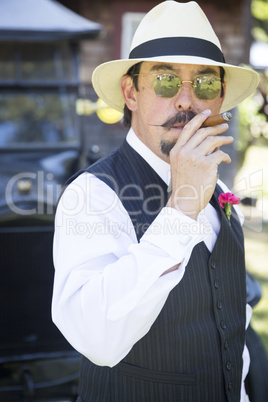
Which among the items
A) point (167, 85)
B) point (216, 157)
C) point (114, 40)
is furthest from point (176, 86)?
point (114, 40)

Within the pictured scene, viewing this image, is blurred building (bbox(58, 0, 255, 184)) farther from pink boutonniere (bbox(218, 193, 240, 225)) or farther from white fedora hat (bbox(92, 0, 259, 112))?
pink boutonniere (bbox(218, 193, 240, 225))

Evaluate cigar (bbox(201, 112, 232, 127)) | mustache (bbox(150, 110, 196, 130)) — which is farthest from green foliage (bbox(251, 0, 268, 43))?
cigar (bbox(201, 112, 232, 127))

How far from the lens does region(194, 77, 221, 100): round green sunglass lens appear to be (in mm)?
1744

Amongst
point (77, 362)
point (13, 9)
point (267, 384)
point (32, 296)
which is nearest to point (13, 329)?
point (32, 296)

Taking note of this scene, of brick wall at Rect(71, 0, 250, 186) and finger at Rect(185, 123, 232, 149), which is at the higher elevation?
finger at Rect(185, 123, 232, 149)

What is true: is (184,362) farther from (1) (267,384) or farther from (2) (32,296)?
(2) (32,296)

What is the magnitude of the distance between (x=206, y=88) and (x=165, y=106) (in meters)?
0.15

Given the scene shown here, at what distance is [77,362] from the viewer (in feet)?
11.0

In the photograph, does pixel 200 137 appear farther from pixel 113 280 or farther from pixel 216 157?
pixel 113 280

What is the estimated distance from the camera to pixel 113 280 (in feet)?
4.37

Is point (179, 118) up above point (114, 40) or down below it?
above

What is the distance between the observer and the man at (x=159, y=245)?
135cm

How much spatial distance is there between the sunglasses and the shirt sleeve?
0.49 m

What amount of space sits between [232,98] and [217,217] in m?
0.61
